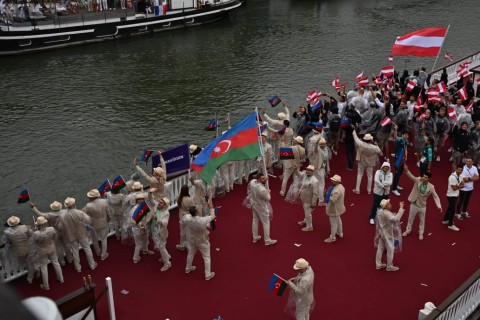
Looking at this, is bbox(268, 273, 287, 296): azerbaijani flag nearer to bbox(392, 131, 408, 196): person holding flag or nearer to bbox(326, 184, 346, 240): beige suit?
bbox(326, 184, 346, 240): beige suit

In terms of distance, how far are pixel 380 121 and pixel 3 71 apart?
24657mm

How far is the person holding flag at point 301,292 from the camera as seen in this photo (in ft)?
29.8

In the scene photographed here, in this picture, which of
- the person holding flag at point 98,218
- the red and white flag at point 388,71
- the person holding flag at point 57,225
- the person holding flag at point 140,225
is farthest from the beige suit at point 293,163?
the red and white flag at point 388,71

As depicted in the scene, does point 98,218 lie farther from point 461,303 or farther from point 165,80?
point 165,80

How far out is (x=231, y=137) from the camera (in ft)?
38.9

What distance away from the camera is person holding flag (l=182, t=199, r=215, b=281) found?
10570mm

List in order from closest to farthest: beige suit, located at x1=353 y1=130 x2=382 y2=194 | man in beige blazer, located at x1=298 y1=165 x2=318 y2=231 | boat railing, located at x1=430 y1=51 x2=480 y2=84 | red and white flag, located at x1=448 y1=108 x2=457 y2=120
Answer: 1. man in beige blazer, located at x1=298 y1=165 x2=318 y2=231
2. beige suit, located at x1=353 y1=130 x2=382 y2=194
3. red and white flag, located at x1=448 y1=108 x2=457 y2=120
4. boat railing, located at x1=430 y1=51 x2=480 y2=84

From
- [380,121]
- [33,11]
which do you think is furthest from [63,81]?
[380,121]


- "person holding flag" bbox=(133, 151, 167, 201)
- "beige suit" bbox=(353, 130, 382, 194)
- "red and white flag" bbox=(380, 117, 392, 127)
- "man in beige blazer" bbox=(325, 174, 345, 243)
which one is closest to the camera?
"man in beige blazer" bbox=(325, 174, 345, 243)

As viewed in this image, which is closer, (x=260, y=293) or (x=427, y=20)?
(x=260, y=293)

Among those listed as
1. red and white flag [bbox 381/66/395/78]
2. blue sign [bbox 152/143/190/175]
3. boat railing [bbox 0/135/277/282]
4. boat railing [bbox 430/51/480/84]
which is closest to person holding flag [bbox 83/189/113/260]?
boat railing [bbox 0/135/277/282]

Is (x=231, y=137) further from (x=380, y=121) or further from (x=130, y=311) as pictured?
(x=380, y=121)

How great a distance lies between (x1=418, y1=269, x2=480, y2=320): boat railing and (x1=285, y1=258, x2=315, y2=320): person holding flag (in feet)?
6.08

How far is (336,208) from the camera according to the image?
1191cm
